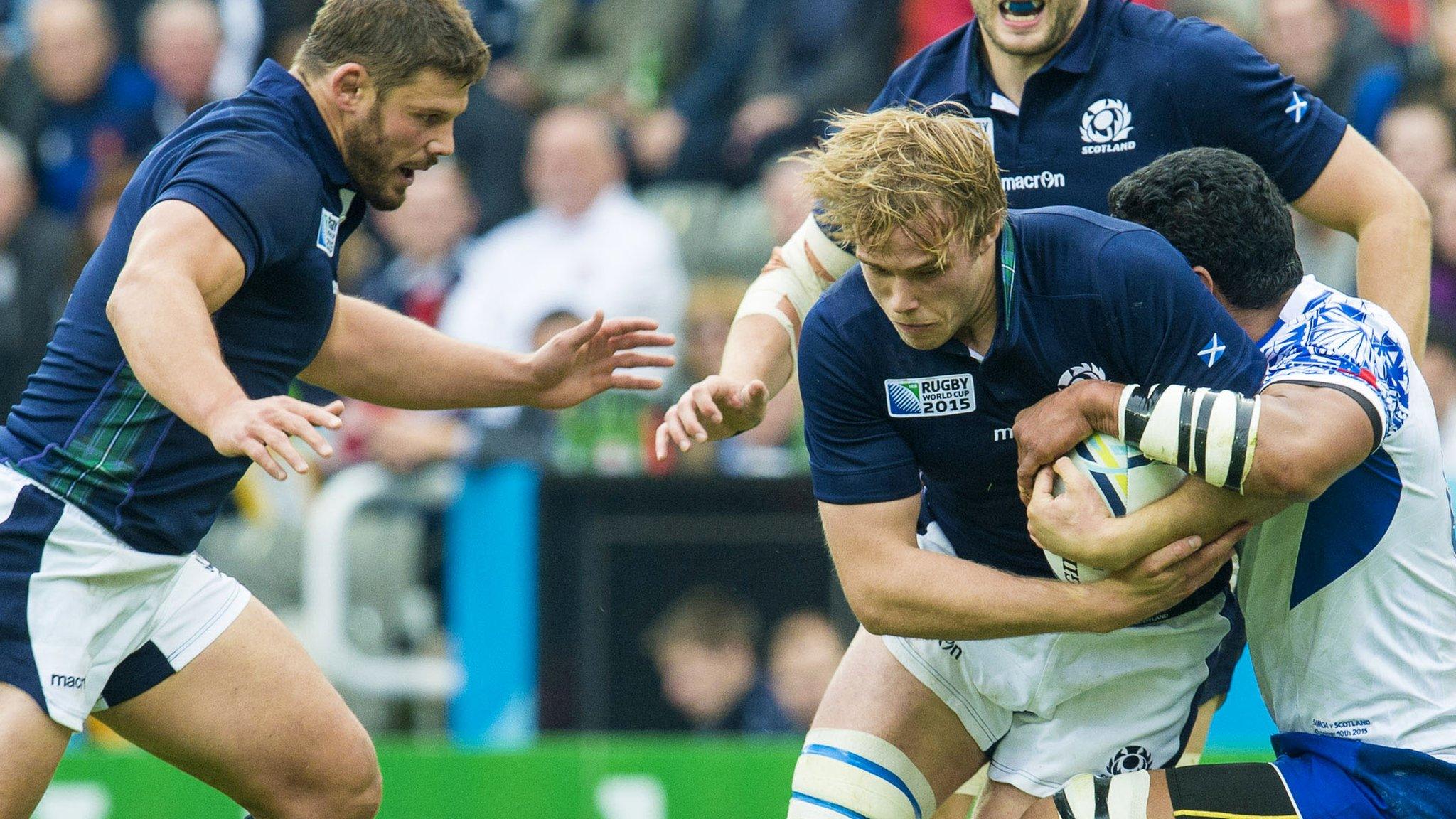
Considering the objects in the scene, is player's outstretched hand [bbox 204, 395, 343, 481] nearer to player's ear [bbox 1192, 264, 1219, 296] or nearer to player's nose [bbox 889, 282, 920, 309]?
player's nose [bbox 889, 282, 920, 309]

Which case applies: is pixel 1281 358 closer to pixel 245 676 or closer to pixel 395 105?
pixel 395 105

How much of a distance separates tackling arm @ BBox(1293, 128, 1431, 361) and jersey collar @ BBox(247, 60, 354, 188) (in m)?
2.50

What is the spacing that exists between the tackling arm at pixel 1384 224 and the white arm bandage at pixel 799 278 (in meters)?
1.26

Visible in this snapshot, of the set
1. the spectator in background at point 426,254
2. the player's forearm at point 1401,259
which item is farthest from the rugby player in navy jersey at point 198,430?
the spectator in background at point 426,254

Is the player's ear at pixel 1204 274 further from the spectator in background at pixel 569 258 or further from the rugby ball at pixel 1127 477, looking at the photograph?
the spectator in background at pixel 569 258

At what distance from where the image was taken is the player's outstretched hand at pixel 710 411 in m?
4.04

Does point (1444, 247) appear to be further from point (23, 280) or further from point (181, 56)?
point (23, 280)

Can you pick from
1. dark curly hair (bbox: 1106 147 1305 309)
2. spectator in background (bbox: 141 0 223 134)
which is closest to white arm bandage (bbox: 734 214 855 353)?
dark curly hair (bbox: 1106 147 1305 309)

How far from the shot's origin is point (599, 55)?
11.3m

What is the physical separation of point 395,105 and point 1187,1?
561 centimetres

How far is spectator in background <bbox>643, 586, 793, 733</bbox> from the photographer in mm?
7547

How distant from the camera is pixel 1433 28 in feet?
28.1

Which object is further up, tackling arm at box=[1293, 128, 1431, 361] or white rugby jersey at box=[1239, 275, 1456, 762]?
tackling arm at box=[1293, 128, 1431, 361]

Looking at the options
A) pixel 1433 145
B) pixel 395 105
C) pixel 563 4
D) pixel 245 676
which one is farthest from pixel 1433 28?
pixel 245 676
